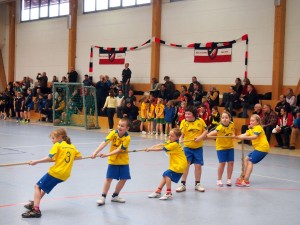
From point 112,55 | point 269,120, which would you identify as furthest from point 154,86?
point 269,120

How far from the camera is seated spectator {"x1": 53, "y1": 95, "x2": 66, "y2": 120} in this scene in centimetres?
2605

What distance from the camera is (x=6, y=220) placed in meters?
6.78

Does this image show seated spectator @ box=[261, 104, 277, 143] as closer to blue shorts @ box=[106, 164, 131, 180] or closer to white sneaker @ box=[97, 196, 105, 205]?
blue shorts @ box=[106, 164, 131, 180]

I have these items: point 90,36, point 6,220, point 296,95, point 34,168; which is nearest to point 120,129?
point 6,220

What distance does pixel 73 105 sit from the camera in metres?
26.0

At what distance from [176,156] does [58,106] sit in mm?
18428

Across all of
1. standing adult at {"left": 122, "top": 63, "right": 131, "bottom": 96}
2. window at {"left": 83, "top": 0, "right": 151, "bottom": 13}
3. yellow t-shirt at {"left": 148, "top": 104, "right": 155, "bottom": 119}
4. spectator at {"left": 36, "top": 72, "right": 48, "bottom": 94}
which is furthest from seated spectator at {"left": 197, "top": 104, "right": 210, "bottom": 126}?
spectator at {"left": 36, "top": 72, "right": 48, "bottom": 94}

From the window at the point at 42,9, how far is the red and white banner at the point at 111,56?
449 centimetres

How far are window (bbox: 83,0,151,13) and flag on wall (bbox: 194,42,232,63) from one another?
452 centimetres

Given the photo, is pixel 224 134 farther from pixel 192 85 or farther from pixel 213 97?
pixel 192 85

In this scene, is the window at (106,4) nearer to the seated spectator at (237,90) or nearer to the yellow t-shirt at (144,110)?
the yellow t-shirt at (144,110)

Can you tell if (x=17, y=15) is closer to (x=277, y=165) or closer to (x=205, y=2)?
(x=205, y=2)

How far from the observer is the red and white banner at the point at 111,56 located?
90.2ft

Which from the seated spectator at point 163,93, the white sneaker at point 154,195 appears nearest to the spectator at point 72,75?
the seated spectator at point 163,93
